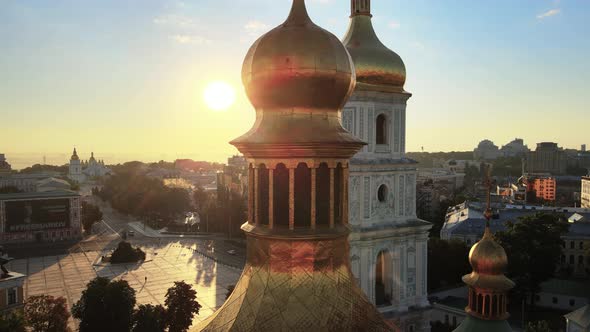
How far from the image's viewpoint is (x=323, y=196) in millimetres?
4816

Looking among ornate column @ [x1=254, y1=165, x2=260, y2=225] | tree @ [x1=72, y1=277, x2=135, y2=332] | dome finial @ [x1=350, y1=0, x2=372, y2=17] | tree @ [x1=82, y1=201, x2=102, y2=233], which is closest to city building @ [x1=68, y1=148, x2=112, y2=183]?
tree @ [x1=82, y1=201, x2=102, y2=233]

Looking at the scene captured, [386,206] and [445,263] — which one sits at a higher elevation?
[386,206]

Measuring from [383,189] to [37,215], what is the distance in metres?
51.8

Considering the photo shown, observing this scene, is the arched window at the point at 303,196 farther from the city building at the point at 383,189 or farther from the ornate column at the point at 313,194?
the city building at the point at 383,189

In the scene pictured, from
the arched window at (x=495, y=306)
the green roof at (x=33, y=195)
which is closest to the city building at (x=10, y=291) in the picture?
the arched window at (x=495, y=306)

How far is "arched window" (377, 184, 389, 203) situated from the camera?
19.4m

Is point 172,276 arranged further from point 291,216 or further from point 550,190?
point 550,190

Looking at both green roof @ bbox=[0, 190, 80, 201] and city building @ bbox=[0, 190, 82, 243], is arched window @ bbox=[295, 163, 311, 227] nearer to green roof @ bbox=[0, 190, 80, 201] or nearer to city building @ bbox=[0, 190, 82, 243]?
city building @ bbox=[0, 190, 82, 243]

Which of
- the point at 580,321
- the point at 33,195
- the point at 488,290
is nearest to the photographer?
the point at 488,290

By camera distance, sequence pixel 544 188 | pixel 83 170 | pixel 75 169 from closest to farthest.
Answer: pixel 544 188
pixel 75 169
pixel 83 170

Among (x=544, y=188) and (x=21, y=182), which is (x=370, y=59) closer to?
(x=544, y=188)

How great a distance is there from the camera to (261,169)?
4.87m

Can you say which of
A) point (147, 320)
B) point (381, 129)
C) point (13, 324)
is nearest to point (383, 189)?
point (381, 129)

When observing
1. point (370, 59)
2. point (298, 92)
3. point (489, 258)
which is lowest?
point (489, 258)
